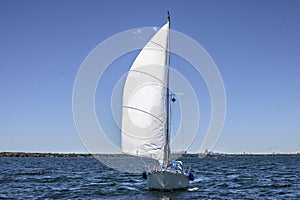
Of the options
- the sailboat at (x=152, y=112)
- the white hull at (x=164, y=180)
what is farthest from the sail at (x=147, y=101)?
the white hull at (x=164, y=180)

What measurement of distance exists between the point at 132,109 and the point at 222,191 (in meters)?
11.2

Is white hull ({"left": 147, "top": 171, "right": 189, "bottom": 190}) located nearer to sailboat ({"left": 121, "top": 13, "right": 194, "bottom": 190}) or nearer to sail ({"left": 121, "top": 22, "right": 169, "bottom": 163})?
sailboat ({"left": 121, "top": 13, "right": 194, "bottom": 190})

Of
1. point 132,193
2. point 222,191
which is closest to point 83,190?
point 132,193

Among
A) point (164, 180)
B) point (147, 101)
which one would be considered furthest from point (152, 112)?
point (164, 180)

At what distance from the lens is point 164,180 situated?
88.7 feet

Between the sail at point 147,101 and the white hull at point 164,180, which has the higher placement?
the sail at point 147,101

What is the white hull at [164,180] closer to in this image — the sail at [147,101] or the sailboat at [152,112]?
the sailboat at [152,112]

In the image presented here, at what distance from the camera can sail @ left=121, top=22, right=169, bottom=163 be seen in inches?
1072

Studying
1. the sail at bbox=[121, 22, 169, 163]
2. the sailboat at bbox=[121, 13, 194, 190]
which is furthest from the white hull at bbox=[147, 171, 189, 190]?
the sail at bbox=[121, 22, 169, 163]

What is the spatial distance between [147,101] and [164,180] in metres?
5.91

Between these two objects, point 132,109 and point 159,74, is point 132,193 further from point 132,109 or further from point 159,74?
point 159,74

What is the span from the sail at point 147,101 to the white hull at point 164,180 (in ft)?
3.51

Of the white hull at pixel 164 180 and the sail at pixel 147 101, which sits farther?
the sail at pixel 147 101

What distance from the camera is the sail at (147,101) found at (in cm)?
2723
